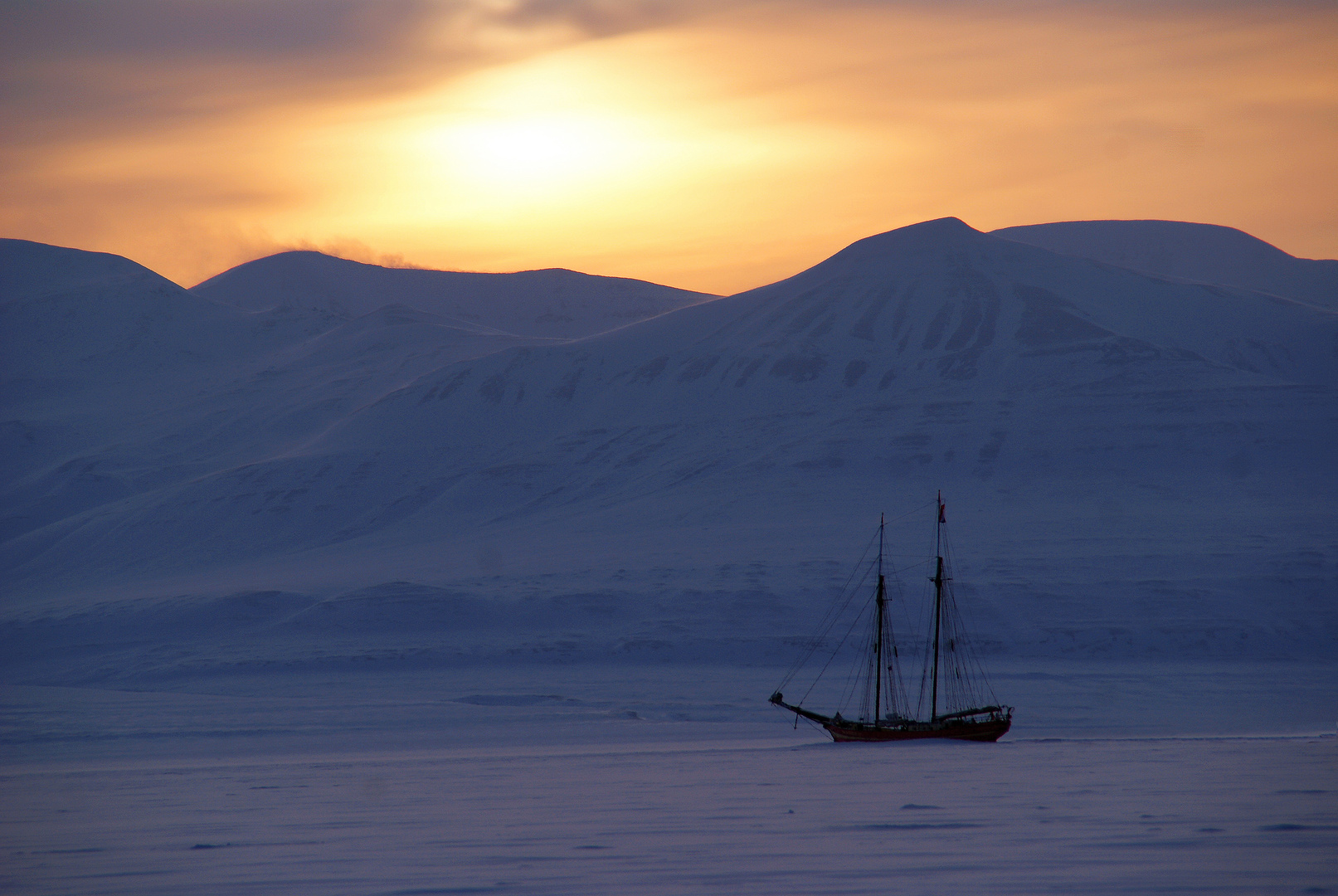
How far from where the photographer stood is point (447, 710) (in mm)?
39438

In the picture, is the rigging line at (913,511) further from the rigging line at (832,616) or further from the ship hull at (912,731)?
the ship hull at (912,731)

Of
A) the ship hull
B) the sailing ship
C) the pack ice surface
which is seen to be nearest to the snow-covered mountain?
the pack ice surface

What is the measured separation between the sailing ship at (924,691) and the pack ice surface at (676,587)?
4.29ft

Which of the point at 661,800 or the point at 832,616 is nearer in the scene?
the point at 661,800

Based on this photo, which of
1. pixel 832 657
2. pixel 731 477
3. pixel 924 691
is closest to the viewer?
pixel 924 691

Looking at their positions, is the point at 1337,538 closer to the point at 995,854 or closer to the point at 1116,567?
the point at 1116,567

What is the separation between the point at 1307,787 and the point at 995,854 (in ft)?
25.0

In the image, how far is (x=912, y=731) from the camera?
32.8m

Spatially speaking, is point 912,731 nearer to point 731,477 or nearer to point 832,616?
point 832,616

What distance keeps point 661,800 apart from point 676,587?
43493mm

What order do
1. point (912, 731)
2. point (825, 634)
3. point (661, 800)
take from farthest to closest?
point (825, 634) < point (912, 731) < point (661, 800)

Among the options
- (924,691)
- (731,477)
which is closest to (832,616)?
(924,691)

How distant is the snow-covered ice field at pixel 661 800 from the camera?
39.7 ft

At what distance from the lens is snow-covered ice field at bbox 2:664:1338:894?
12102mm
